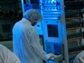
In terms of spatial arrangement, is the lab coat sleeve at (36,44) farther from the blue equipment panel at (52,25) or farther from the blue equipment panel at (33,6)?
the blue equipment panel at (33,6)

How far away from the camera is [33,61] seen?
3.12 meters

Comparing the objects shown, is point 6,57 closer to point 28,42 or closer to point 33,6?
point 28,42

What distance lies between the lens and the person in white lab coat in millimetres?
3016

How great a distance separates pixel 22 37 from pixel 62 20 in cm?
74

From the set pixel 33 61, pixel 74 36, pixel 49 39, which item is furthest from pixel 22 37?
pixel 74 36

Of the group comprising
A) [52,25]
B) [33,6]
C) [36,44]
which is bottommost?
[36,44]

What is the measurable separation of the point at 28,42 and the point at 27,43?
0.02 meters

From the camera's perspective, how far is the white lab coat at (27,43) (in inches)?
119

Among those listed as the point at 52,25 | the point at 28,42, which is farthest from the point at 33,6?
the point at 28,42

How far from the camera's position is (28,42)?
302 cm

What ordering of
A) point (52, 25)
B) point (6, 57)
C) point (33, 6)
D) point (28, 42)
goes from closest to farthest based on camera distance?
point (6, 57) < point (28, 42) < point (52, 25) < point (33, 6)

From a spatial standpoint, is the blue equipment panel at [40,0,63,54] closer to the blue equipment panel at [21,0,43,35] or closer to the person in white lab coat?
the blue equipment panel at [21,0,43,35]

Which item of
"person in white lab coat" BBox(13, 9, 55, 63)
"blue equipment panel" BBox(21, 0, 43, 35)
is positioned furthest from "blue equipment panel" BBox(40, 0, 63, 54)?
"person in white lab coat" BBox(13, 9, 55, 63)

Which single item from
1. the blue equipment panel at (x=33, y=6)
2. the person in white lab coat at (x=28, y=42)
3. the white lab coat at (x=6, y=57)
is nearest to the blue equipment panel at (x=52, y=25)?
the blue equipment panel at (x=33, y=6)
